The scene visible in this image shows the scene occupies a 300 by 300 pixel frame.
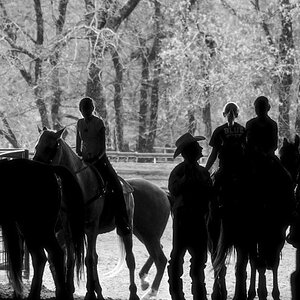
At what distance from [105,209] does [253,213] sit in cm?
217

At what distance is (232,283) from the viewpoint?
552 inches

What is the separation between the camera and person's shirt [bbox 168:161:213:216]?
8.21 meters

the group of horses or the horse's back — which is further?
the horse's back

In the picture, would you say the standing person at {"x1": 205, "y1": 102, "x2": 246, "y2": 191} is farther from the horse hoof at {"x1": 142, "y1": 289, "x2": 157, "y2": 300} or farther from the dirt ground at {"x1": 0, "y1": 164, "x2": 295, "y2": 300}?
the horse hoof at {"x1": 142, "y1": 289, "x2": 157, "y2": 300}

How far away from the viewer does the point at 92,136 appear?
9258mm

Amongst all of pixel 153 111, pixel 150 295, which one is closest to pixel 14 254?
pixel 150 295

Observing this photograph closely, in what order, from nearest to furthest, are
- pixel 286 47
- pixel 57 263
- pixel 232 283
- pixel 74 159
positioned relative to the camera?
pixel 57 263
pixel 74 159
pixel 232 283
pixel 286 47

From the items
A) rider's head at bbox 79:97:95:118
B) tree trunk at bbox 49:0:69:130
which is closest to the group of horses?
rider's head at bbox 79:97:95:118

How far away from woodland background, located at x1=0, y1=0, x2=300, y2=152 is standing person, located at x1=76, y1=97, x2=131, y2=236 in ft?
43.4

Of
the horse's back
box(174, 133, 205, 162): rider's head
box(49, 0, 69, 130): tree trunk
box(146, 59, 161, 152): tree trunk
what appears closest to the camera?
box(174, 133, 205, 162): rider's head

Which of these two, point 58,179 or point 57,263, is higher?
point 58,179

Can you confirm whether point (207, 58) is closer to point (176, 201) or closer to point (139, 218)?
point (139, 218)

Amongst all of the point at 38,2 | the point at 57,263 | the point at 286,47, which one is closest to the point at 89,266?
the point at 57,263

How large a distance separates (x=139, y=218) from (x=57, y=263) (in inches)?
142
